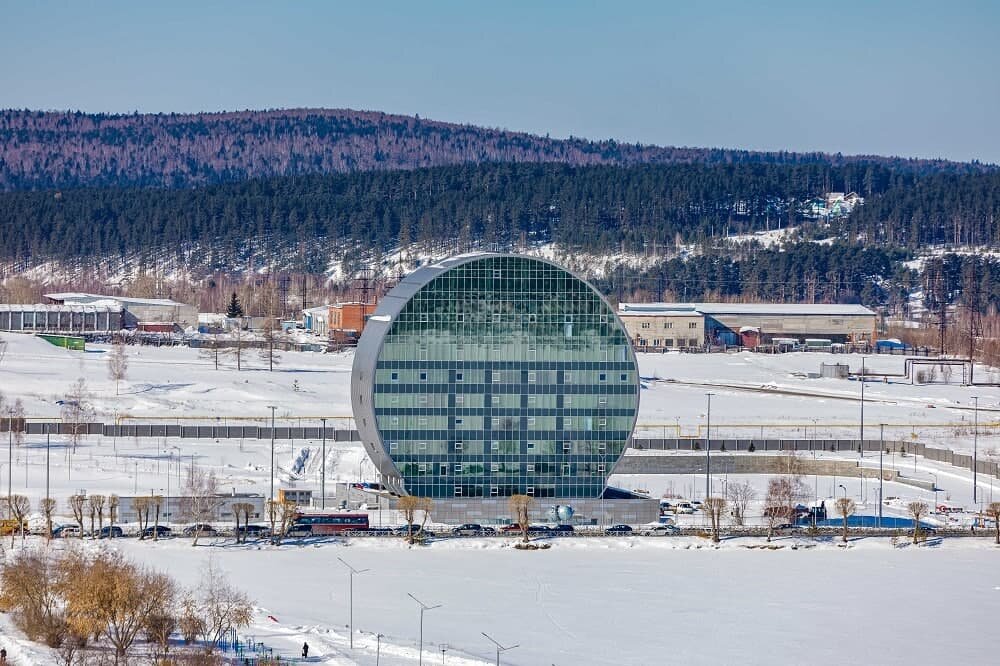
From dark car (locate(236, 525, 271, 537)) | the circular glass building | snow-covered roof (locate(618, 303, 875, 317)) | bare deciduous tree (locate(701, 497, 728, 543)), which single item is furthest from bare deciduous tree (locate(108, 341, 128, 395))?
snow-covered roof (locate(618, 303, 875, 317))

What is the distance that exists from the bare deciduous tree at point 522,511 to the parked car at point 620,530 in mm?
3090

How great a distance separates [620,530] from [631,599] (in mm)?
11081

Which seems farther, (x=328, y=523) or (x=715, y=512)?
(x=715, y=512)

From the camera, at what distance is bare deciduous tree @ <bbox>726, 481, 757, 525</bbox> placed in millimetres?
69875

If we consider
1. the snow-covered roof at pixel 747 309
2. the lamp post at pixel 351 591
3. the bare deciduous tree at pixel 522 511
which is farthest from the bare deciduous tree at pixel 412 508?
the snow-covered roof at pixel 747 309

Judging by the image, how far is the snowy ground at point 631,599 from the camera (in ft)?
166

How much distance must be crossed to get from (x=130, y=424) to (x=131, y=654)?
1820 inches

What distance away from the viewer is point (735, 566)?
63062 millimetres

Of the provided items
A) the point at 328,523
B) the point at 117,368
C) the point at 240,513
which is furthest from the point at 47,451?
the point at 117,368

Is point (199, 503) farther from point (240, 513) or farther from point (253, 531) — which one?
point (253, 531)

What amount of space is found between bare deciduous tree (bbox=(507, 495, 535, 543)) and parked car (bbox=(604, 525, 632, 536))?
3.09 metres

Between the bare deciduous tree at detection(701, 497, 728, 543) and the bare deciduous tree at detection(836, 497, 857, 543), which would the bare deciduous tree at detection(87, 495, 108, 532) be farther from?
the bare deciduous tree at detection(836, 497, 857, 543)

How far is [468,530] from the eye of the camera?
68.1m

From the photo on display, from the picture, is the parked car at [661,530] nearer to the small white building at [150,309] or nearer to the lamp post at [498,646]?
the lamp post at [498,646]
